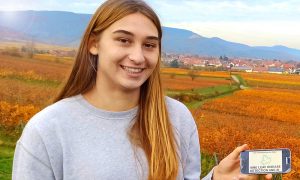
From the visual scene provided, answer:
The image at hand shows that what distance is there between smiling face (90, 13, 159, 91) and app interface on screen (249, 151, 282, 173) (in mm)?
398

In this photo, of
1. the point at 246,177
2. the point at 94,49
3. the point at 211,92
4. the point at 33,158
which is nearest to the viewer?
the point at 33,158

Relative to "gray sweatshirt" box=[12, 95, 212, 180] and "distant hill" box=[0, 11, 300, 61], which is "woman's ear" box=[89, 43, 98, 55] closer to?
"gray sweatshirt" box=[12, 95, 212, 180]

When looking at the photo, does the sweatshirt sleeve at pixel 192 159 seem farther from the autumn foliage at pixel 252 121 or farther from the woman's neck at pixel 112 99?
the autumn foliage at pixel 252 121

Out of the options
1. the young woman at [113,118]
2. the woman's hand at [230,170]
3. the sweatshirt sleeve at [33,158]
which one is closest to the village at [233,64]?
the woman's hand at [230,170]

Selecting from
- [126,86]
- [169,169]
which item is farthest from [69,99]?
[169,169]

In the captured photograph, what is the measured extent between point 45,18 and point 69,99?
3435 millimetres

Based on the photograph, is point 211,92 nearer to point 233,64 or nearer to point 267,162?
point 233,64

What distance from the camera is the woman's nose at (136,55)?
3.80ft

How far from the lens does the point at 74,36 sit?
383 centimetres

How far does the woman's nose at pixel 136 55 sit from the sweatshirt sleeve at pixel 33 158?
29 cm

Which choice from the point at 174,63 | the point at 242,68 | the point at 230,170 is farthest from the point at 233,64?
the point at 230,170

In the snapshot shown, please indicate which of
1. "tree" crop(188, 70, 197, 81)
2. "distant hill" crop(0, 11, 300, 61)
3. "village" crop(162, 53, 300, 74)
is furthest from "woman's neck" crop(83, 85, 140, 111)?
"tree" crop(188, 70, 197, 81)

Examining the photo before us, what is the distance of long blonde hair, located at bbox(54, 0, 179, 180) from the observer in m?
1.16

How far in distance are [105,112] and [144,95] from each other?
0.14 m
